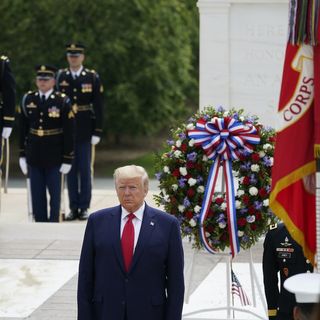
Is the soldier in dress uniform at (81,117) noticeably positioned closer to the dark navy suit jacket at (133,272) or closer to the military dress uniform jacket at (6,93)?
the military dress uniform jacket at (6,93)

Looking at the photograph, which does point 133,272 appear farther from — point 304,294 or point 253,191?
point 253,191

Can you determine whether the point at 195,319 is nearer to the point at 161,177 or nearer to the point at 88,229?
the point at 161,177

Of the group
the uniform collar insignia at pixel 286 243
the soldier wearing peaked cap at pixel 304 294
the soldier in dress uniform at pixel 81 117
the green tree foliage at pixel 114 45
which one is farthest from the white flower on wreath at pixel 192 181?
the green tree foliage at pixel 114 45

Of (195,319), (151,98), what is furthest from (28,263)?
(151,98)

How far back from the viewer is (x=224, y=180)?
740 centimetres

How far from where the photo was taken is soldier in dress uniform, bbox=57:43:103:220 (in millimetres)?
12250

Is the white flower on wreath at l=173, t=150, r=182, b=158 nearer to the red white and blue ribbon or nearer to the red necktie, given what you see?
the red white and blue ribbon

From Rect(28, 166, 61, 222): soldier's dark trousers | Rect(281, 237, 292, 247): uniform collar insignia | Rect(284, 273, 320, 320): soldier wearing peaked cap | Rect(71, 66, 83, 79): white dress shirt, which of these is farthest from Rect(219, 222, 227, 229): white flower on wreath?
Rect(71, 66, 83, 79): white dress shirt

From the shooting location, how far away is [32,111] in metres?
11.5

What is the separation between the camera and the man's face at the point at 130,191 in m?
5.48

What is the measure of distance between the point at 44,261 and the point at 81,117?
313 centimetres

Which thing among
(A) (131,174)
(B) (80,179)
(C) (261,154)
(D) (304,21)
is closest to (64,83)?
(B) (80,179)

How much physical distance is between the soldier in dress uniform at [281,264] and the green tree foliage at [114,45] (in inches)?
524

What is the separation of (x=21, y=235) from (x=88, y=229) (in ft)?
17.2
